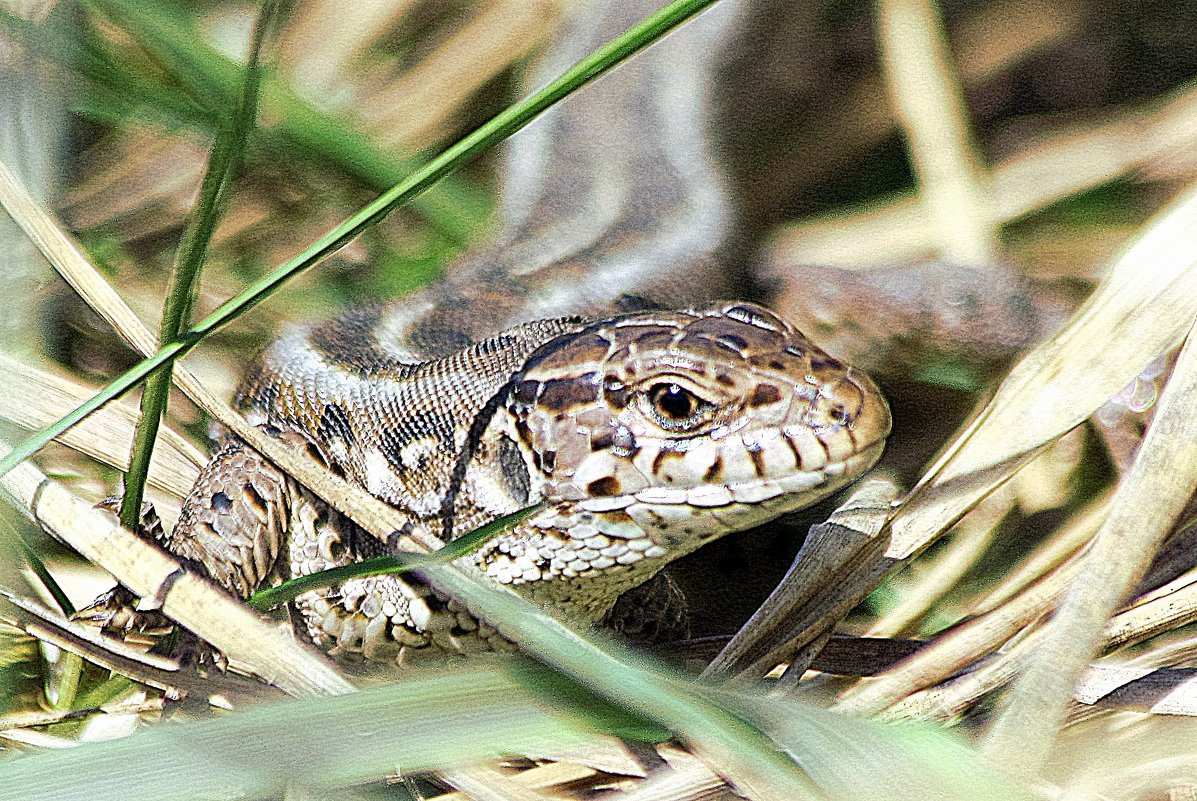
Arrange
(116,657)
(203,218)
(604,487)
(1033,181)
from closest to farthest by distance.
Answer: (203,218) → (116,657) → (604,487) → (1033,181)

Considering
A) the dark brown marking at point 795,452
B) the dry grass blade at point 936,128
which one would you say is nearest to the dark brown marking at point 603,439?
the dark brown marking at point 795,452

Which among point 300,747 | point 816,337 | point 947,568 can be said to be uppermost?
point 816,337

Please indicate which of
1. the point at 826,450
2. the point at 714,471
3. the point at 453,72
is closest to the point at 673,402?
the point at 714,471

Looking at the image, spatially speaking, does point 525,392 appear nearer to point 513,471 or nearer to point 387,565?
point 513,471

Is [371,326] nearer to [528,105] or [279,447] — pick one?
[279,447]

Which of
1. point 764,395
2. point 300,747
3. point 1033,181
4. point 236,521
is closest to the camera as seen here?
point 300,747

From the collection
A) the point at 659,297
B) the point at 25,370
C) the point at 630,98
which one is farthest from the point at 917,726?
the point at 630,98
